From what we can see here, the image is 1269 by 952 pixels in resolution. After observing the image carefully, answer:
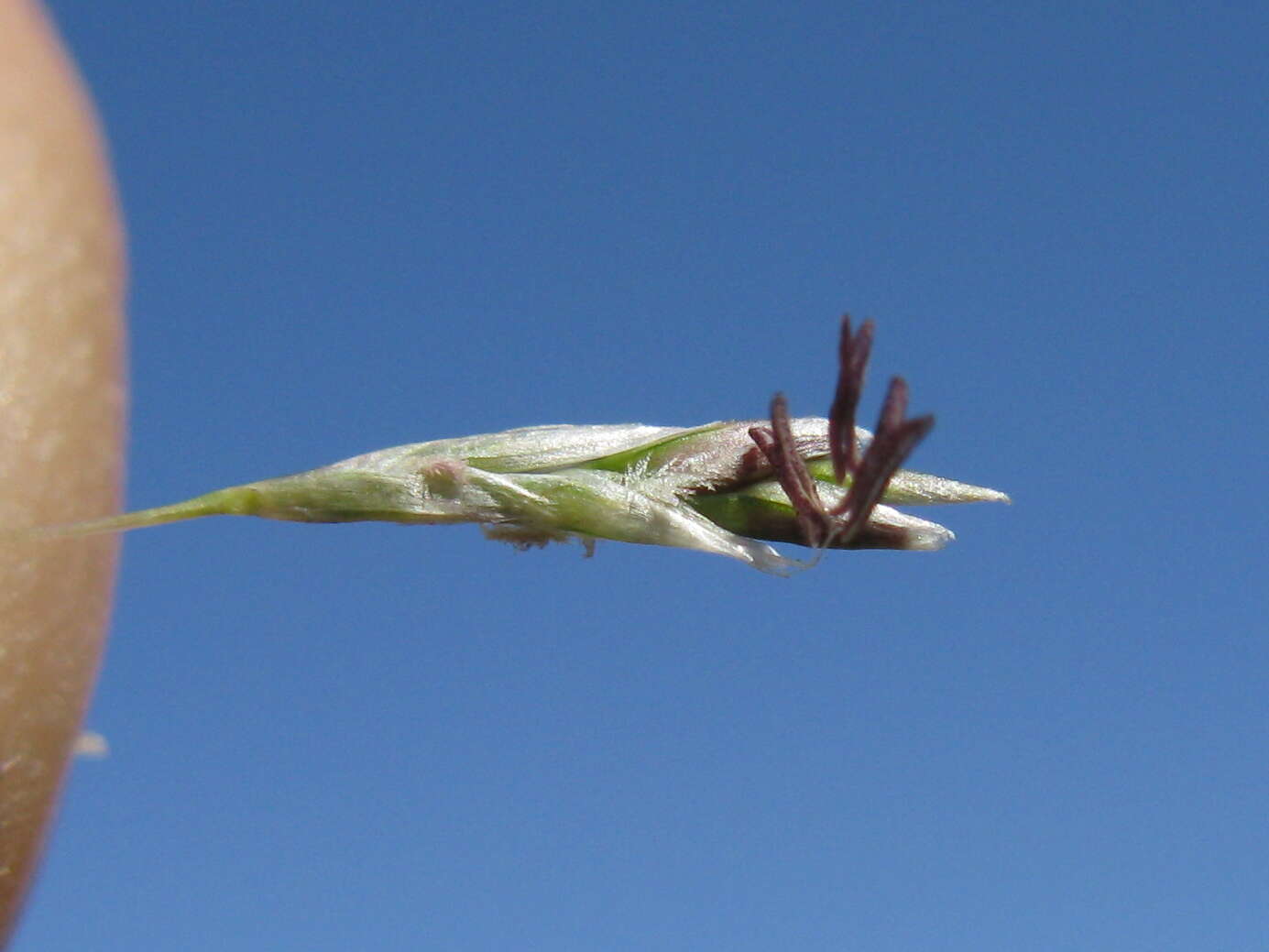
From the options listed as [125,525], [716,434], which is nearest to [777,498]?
[716,434]

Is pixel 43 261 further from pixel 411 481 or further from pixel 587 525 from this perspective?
pixel 587 525

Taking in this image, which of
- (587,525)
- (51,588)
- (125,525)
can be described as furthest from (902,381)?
(51,588)

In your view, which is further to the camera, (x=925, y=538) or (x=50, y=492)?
(x=925, y=538)

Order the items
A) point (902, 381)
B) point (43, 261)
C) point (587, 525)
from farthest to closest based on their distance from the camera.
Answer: point (587, 525) → point (902, 381) → point (43, 261)

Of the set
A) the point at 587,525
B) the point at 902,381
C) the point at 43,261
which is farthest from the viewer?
the point at 587,525

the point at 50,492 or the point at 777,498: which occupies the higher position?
the point at 777,498

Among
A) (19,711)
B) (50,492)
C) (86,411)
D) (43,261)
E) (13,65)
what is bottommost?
(19,711)

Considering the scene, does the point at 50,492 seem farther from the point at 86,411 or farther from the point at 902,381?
the point at 902,381
